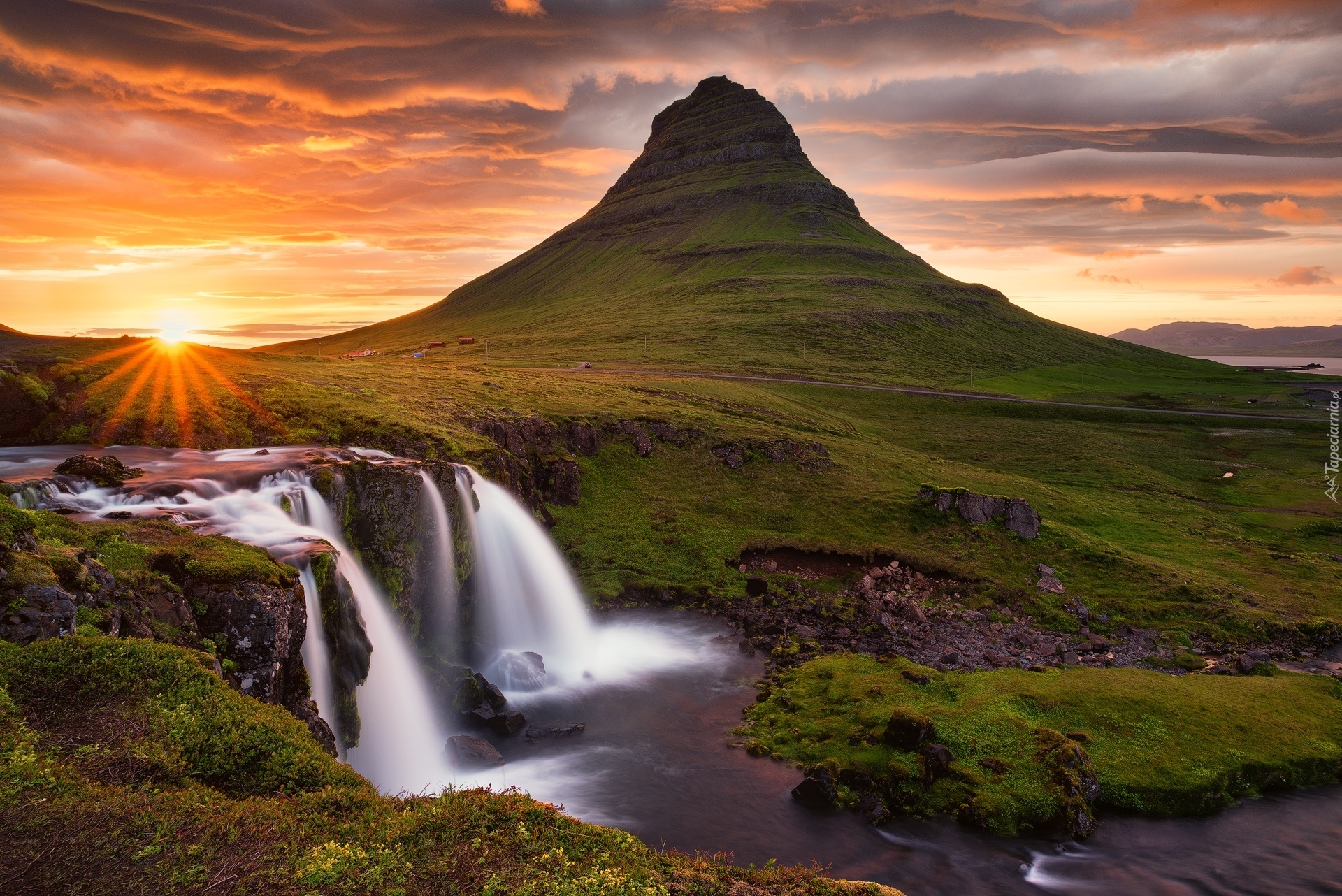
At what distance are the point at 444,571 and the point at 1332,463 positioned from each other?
97.4 meters

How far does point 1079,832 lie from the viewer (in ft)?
71.4

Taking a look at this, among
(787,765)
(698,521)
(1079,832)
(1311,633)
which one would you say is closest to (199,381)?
(698,521)

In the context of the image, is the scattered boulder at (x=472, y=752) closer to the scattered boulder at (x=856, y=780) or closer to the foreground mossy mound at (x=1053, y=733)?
the foreground mossy mound at (x=1053, y=733)

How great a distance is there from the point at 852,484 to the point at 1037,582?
1637cm

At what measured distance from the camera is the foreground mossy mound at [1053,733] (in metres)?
23.1

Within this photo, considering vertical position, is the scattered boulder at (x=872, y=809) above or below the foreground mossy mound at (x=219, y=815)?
below

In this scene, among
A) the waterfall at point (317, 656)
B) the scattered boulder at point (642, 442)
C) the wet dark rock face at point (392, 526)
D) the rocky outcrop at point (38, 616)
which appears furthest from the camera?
the scattered boulder at point (642, 442)

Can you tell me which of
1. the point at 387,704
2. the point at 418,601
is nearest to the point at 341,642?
the point at 387,704

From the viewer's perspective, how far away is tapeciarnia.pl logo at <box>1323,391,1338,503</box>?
68431 millimetres

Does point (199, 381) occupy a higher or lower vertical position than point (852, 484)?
higher

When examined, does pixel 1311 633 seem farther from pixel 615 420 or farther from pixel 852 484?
pixel 615 420

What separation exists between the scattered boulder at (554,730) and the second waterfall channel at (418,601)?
60.1 inches

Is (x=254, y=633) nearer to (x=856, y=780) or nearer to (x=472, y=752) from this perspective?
(x=472, y=752)

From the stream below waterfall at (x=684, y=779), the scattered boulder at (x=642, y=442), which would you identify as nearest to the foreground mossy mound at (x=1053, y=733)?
the stream below waterfall at (x=684, y=779)
